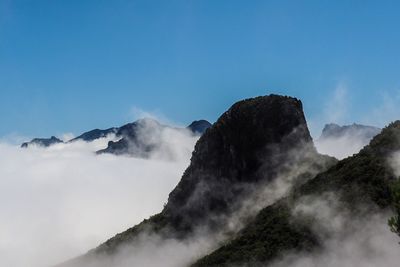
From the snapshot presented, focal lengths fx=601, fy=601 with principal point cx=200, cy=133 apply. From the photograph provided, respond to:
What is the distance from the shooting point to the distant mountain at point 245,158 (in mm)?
184375

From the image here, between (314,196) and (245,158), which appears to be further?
(245,158)

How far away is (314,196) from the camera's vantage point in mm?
151750

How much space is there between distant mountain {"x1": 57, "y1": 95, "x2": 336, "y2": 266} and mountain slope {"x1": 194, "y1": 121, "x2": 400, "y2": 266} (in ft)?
70.4

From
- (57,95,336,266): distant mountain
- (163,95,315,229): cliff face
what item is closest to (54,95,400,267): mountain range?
(163,95,315,229): cliff face

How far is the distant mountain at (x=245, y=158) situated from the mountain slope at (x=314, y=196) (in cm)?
2147

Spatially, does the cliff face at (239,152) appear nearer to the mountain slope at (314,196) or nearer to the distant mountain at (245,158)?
the distant mountain at (245,158)

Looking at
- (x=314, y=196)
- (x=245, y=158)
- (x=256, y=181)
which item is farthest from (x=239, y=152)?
(x=314, y=196)

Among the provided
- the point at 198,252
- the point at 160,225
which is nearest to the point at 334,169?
the point at 198,252

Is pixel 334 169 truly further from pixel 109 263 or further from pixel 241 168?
pixel 109 263

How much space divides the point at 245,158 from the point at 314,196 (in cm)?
4027

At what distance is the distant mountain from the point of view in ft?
605

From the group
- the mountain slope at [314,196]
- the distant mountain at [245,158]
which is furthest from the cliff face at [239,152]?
the mountain slope at [314,196]

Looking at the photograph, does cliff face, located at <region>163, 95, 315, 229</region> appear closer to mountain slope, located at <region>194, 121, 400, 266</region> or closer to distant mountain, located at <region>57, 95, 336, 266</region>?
distant mountain, located at <region>57, 95, 336, 266</region>

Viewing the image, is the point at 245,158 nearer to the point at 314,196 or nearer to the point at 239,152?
the point at 239,152
